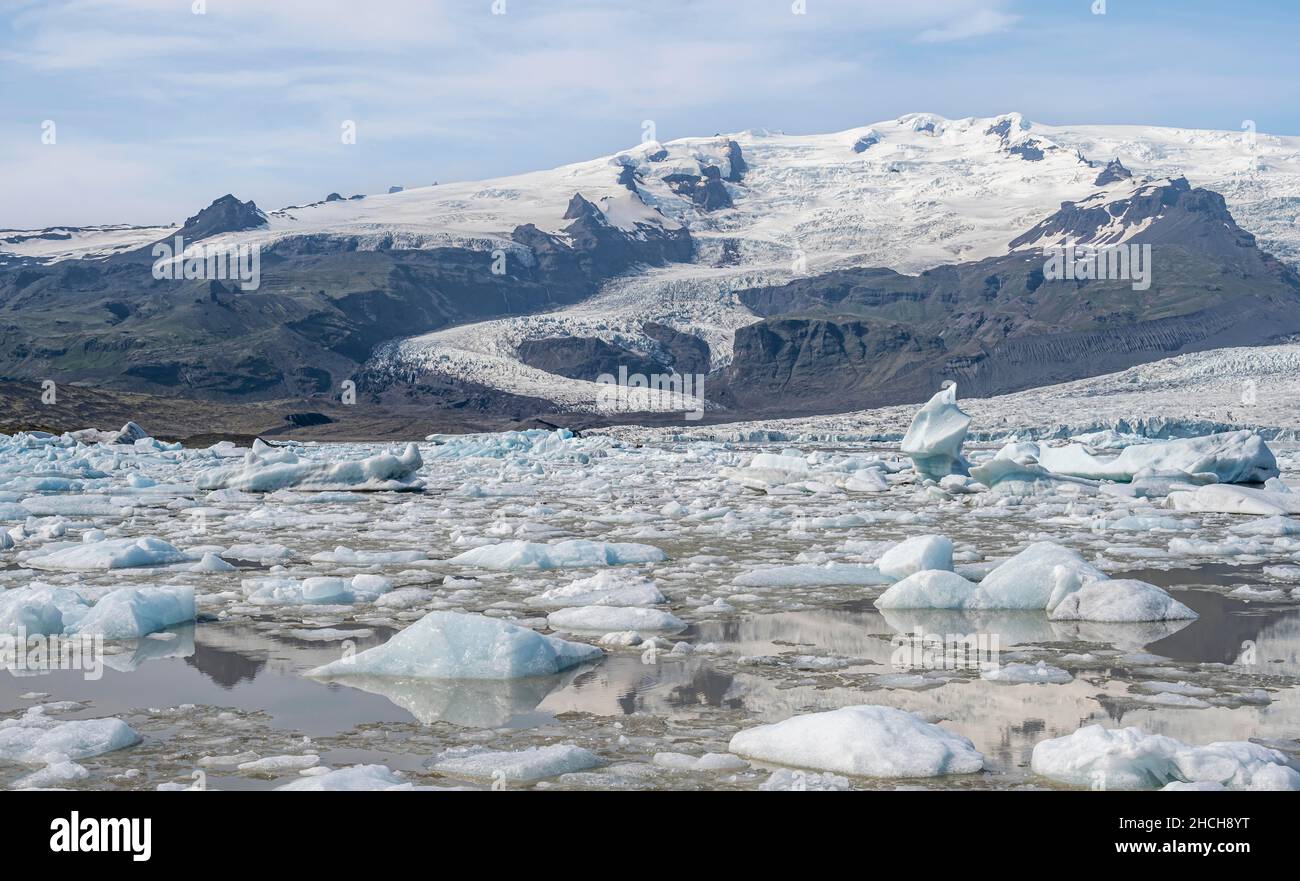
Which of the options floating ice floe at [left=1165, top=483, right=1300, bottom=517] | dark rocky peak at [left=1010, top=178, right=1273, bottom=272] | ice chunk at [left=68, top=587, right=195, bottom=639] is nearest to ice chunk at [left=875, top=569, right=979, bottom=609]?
ice chunk at [left=68, top=587, right=195, bottom=639]

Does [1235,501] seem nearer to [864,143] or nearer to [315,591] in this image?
[315,591]

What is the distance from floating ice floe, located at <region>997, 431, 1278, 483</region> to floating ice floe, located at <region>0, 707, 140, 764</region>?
60.9ft

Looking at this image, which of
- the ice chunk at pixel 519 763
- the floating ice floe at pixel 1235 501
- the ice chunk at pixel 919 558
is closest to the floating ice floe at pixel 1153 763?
the ice chunk at pixel 519 763

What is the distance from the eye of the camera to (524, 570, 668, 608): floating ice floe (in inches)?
352

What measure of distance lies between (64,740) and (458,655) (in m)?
2.08

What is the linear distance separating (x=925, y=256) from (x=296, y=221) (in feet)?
245

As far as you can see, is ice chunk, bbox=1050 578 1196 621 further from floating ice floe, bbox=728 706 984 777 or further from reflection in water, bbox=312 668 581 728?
reflection in water, bbox=312 668 581 728

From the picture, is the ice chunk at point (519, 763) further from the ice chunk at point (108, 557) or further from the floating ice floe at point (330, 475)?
the floating ice floe at point (330, 475)

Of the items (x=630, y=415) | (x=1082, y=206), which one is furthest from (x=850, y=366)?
(x=1082, y=206)

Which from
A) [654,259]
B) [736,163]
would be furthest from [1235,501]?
[736,163]

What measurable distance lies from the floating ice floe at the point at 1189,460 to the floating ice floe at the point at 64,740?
18.6 meters

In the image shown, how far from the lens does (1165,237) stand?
122 m

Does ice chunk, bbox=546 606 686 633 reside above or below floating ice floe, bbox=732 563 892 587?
above
